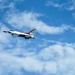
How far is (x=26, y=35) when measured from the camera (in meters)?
198

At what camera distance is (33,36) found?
197 metres

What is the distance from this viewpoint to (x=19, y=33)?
648ft

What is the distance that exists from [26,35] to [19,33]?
5.49 metres

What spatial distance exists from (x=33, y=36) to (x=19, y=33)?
10822 mm

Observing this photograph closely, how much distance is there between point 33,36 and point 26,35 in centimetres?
564
